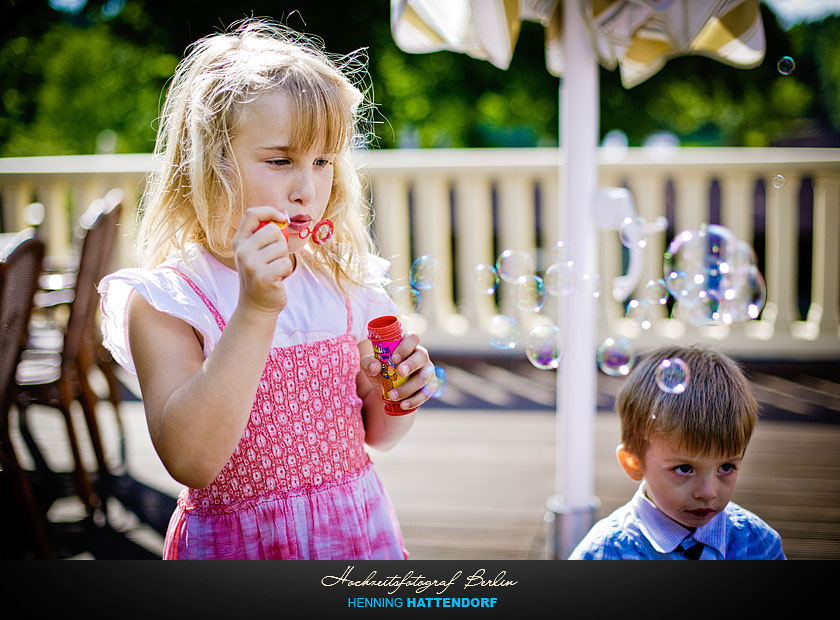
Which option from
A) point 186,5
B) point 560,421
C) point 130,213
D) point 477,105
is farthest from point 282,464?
point 477,105

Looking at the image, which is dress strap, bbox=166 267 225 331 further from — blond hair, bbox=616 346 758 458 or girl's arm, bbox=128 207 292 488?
blond hair, bbox=616 346 758 458

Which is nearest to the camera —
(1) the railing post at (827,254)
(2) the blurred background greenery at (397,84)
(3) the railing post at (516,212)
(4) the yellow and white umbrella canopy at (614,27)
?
(4) the yellow and white umbrella canopy at (614,27)

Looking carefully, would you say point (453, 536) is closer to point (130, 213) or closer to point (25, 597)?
point (25, 597)

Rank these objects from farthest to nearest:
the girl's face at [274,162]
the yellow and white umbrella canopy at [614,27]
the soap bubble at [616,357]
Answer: the soap bubble at [616,357] → the yellow and white umbrella canopy at [614,27] → the girl's face at [274,162]

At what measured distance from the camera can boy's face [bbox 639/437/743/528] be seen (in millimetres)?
1135

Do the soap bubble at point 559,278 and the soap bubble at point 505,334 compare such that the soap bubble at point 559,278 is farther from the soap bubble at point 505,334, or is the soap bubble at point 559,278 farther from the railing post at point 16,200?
the railing post at point 16,200

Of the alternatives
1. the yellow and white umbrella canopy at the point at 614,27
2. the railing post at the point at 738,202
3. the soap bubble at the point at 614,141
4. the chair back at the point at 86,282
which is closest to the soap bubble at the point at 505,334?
the yellow and white umbrella canopy at the point at 614,27

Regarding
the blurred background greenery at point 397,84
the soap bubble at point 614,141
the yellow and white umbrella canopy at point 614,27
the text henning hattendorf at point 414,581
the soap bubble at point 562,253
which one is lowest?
the text henning hattendorf at point 414,581

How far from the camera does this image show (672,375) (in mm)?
1207

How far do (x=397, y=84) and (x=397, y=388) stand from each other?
800cm

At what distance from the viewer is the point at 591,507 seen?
6.72 ft

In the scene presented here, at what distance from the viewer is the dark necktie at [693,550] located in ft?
3.92

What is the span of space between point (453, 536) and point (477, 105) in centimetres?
779

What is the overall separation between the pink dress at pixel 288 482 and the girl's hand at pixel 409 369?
103 millimetres
